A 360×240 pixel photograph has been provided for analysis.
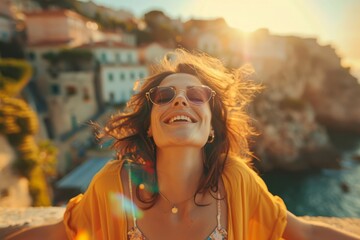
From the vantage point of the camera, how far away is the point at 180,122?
6.29ft

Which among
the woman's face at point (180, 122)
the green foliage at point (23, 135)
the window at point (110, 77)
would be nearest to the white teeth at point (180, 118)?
the woman's face at point (180, 122)

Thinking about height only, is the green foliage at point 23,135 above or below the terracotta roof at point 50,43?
below

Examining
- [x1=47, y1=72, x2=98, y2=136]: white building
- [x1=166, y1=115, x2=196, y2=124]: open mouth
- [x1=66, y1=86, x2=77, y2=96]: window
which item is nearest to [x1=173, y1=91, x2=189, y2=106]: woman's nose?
[x1=166, y1=115, x2=196, y2=124]: open mouth

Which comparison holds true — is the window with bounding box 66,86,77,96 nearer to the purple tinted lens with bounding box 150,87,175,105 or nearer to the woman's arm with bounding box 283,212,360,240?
the purple tinted lens with bounding box 150,87,175,105

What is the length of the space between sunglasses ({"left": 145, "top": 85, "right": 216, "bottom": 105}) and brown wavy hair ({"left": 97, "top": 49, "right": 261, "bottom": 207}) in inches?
7.3

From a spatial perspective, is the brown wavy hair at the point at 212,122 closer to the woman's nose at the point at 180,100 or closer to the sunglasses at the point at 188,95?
the sunglasses at the point at 188,95

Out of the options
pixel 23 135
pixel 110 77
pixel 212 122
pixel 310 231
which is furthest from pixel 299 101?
pixel 310 231

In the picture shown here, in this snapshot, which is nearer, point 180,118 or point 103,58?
point 180,118

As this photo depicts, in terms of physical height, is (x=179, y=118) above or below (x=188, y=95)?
below

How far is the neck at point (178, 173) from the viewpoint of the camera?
2031 millimetres

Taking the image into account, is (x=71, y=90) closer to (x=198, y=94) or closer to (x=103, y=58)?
(x=103, y=58)

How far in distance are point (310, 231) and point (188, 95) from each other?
1.34 metres

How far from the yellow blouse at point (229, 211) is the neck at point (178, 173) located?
27 cm

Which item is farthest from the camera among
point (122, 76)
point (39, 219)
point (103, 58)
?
point (122, 76)
